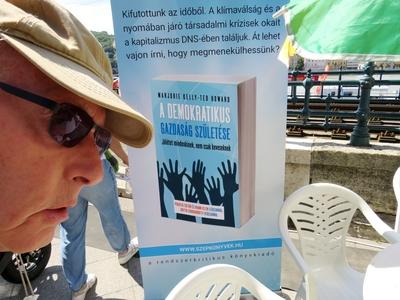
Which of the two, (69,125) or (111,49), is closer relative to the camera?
(69,125)

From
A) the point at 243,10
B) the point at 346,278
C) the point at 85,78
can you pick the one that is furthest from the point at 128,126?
the point at 346,278

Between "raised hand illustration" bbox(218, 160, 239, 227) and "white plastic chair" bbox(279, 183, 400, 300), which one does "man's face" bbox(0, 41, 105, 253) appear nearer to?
"raised hand illustration" bbox(218, 160, 239, 227)

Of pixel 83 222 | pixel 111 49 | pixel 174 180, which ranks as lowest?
pixel 83 222

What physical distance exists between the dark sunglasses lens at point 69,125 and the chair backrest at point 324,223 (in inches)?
74.3

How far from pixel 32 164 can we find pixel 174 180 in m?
1.68

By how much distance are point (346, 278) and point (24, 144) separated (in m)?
2.26

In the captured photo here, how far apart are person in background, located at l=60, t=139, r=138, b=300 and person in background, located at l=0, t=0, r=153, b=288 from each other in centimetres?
162

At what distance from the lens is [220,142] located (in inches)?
90.3

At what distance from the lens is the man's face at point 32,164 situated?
73 cm

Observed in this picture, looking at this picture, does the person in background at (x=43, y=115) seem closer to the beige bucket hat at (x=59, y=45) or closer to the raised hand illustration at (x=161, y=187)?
the beige bucket hat at (x=59, y=45)

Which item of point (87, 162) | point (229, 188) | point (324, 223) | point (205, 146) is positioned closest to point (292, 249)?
point (324, 223)

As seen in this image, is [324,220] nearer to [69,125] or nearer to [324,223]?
[324,223]

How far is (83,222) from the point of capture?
8.74 feet

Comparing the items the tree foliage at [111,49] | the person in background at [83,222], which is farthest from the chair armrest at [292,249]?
the tree foliage at [111,49]
